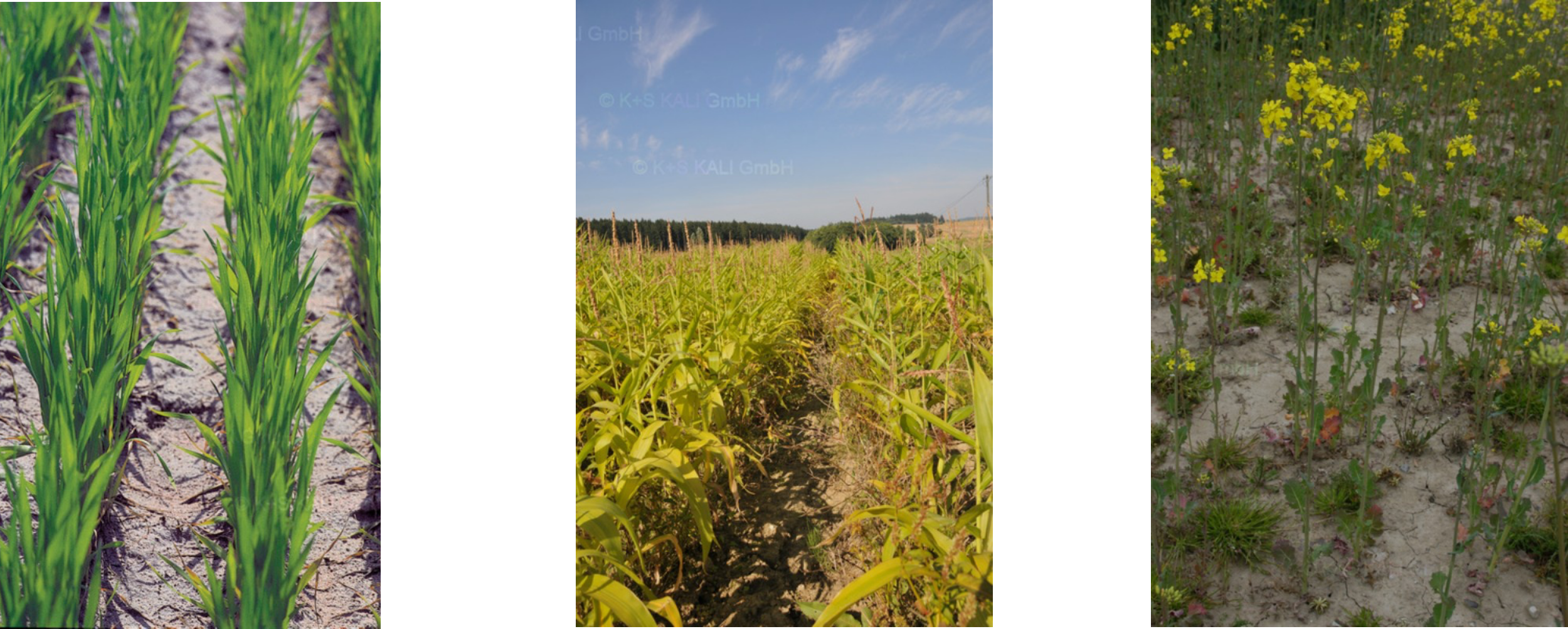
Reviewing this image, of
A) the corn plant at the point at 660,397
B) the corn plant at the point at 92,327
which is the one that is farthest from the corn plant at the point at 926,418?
the corn plant at the point at 92,327

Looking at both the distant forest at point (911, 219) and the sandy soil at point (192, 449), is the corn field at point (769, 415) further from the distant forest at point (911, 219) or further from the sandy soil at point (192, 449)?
the sandy soil at point (192, 449)

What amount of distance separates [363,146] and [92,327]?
736mm

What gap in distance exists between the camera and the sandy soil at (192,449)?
130 centimetres

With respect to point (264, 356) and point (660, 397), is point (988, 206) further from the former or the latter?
point (264, 356)

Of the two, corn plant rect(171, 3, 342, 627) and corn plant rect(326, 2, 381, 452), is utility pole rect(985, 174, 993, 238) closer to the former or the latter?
corn plant rect(326, 2, 381, 452)

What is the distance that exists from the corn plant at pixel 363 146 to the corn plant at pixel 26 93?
0.65 m

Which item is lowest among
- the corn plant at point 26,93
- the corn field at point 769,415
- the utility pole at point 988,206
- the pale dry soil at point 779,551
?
the pale dry soil at point 779,551

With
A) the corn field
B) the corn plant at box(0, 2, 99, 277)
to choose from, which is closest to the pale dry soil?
the corn field

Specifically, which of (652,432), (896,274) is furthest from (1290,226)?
(652,432)

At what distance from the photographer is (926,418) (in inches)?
43.6

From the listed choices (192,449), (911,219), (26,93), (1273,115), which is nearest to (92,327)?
(192,449)

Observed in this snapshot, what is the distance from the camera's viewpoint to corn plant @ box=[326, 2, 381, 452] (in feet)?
4.46

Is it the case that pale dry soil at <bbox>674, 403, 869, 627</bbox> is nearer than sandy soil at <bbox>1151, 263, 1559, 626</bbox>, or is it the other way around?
pale dry soil at <bbox>674, 403, 869, 627</bbox>

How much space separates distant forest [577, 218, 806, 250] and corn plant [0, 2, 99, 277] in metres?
1.45
